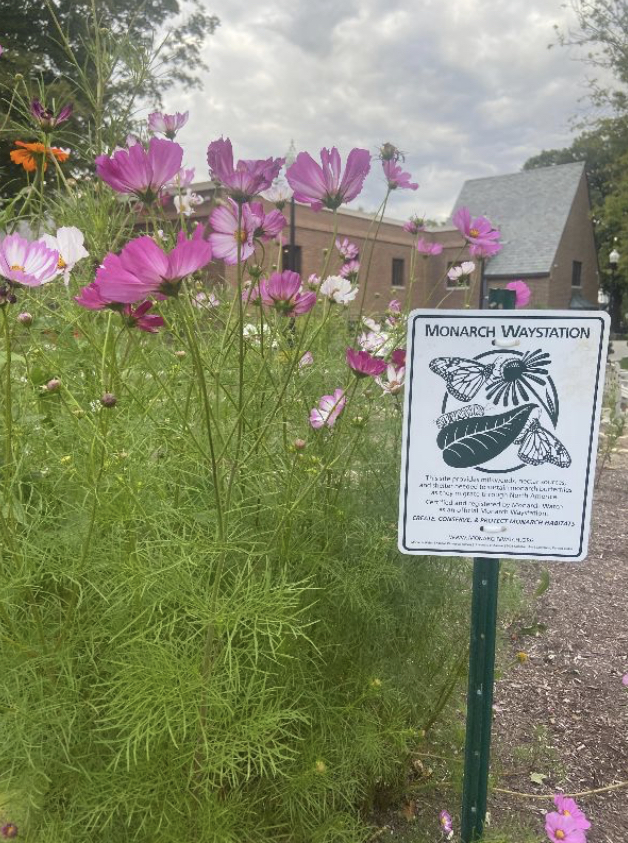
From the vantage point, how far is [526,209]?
2772cm

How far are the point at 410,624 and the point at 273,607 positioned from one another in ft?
1.66

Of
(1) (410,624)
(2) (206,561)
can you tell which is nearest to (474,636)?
(1) (410,624)

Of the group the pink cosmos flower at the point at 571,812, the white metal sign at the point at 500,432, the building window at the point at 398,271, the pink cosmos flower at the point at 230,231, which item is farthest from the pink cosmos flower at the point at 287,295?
the building window at the point at 398,271

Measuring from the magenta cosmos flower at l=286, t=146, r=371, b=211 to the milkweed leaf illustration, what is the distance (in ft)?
1.51

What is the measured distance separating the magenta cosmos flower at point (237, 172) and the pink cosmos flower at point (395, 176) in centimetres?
53

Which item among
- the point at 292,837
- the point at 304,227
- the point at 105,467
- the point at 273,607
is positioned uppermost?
the point at 304,227

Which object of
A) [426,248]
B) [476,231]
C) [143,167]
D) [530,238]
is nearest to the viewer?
[143,167]

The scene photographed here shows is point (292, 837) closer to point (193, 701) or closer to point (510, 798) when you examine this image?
point (193, 701)

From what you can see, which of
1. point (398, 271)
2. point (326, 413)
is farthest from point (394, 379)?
point (398, 271)

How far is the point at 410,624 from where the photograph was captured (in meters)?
1.59

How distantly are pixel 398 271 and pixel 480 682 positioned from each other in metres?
25.8

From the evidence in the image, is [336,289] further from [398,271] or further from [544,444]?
[398,271]

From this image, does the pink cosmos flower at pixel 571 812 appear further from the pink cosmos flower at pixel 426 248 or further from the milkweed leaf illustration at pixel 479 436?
the pink cosmos flower at pixel 426 248

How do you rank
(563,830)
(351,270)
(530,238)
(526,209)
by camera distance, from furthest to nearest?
(526,209)
(530,238)
(351,270)
(563,830)
